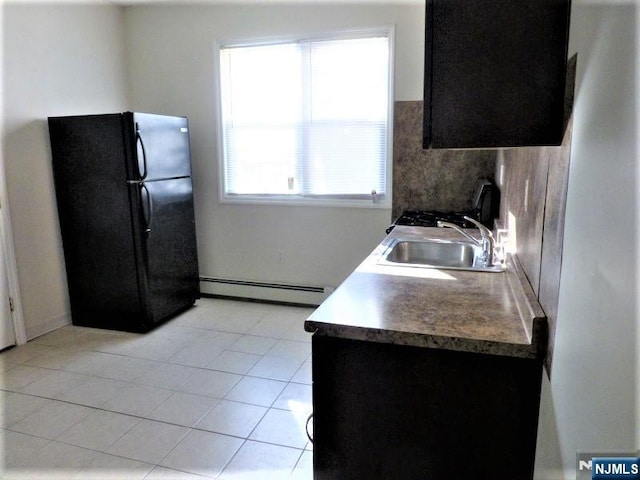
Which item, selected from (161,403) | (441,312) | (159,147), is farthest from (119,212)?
(441,312)

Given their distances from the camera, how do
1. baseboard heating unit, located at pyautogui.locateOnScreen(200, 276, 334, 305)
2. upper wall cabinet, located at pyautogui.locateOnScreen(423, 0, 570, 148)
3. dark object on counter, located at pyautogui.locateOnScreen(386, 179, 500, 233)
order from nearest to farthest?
upper wall cabinet, located at pyautogui.locateOnScreen(423, 0, 570, 148) < dark object on counter, located at pyautogui.locateOnScreen(386, 179, 500, 233) < baseboard heating unit, located at pyautogui.locateOnScreen(200, 276, 334, 305)

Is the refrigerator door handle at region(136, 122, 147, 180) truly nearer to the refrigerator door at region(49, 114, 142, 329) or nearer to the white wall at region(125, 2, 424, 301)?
the refrigerator door at region(49, 114, 142, 329)

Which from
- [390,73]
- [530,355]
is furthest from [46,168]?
[530,355]

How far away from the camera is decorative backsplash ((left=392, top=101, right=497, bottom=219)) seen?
11.2ft

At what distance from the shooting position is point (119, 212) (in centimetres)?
341

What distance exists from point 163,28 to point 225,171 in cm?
139

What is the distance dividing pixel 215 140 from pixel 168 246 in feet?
3.51

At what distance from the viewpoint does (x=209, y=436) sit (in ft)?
7.26

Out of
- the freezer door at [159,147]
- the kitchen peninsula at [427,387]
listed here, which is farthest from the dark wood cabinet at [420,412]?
the freezer door at [159,147]

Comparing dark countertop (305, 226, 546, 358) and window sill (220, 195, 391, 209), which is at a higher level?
window sill (220, 195, 391, 209)

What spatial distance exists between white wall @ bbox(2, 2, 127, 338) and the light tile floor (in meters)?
0.37

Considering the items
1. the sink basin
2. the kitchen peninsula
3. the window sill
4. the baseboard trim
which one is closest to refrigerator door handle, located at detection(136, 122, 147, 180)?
the window sill

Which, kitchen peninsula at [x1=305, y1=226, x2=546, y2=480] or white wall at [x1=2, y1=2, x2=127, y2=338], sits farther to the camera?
white wall at [x1=2, y1=2, x2=127, y2=338]

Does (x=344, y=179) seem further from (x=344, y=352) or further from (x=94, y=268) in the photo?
(x=344, y=352)
